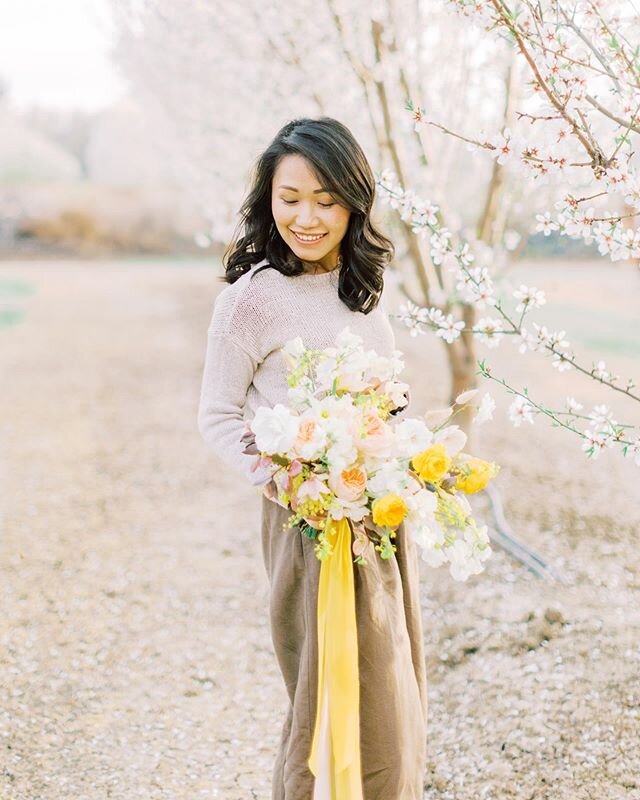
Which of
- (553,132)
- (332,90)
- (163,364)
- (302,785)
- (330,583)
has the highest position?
(332,90)

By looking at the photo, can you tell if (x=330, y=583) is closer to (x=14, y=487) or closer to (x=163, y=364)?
(x=14, y=487)

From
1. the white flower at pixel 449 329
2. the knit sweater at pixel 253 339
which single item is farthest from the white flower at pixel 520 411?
the knit sweater at pixel 253 339

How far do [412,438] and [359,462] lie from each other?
133 mm

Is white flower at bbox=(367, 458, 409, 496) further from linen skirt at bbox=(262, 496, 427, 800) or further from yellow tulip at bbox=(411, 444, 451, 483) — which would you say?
linen skirt at bbox=(262, 496, 427, 800)

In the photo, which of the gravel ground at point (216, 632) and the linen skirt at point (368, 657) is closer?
the linen skirt at point (368, 657)

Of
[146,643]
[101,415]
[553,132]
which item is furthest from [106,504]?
[553,132]

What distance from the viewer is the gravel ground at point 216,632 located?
9.39 feet

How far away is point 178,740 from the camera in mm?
3080

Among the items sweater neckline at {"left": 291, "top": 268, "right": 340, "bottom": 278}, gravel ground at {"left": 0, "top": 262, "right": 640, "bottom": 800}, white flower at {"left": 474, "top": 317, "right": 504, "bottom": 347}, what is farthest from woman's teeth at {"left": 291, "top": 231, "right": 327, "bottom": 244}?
gravel ground at {"left": 0, "top": 262, "right": 640, "bottom": 800}

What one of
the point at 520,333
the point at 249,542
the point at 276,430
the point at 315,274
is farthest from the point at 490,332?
A: the point at 249,542

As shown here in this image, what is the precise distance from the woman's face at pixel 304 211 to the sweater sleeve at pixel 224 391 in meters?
0.32

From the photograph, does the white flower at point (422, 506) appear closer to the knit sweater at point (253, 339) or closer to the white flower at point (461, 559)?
the white flower at point (461, 559)

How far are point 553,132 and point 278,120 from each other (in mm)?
4253

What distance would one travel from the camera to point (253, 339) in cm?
213
